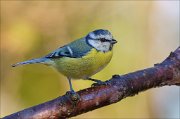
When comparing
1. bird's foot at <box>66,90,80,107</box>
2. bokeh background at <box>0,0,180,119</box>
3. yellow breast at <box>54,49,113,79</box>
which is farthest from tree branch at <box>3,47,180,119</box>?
bokeh background at <box>0,0,180,119</box>

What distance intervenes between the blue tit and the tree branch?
229 millimetres

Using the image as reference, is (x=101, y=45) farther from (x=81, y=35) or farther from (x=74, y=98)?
(x=81, y=35)

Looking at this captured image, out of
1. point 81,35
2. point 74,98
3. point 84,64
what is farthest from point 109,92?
point 81,35

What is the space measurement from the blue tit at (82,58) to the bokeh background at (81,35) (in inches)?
51.9

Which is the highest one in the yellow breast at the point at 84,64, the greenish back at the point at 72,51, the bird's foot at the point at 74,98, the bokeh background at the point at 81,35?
the bokeh background at the point at 81,35

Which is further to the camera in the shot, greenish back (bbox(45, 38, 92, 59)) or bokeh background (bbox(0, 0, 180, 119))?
bokeh background (bbox(0, 0, 180, 119))

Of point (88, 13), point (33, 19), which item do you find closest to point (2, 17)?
point (33, 19)

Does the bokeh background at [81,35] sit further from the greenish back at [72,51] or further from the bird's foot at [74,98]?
the bird's foot at [74,98]

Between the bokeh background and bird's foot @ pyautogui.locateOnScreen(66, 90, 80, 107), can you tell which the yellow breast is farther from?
the bokeh background

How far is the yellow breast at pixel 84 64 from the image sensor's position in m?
1.60

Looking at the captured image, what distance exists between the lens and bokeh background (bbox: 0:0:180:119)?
3.14 m

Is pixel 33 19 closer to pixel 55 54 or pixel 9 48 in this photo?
pixel 9 48

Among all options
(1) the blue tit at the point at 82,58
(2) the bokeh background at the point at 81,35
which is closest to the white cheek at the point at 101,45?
(1) the blue tit at the point at 82,58

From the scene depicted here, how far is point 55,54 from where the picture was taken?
1.64m
